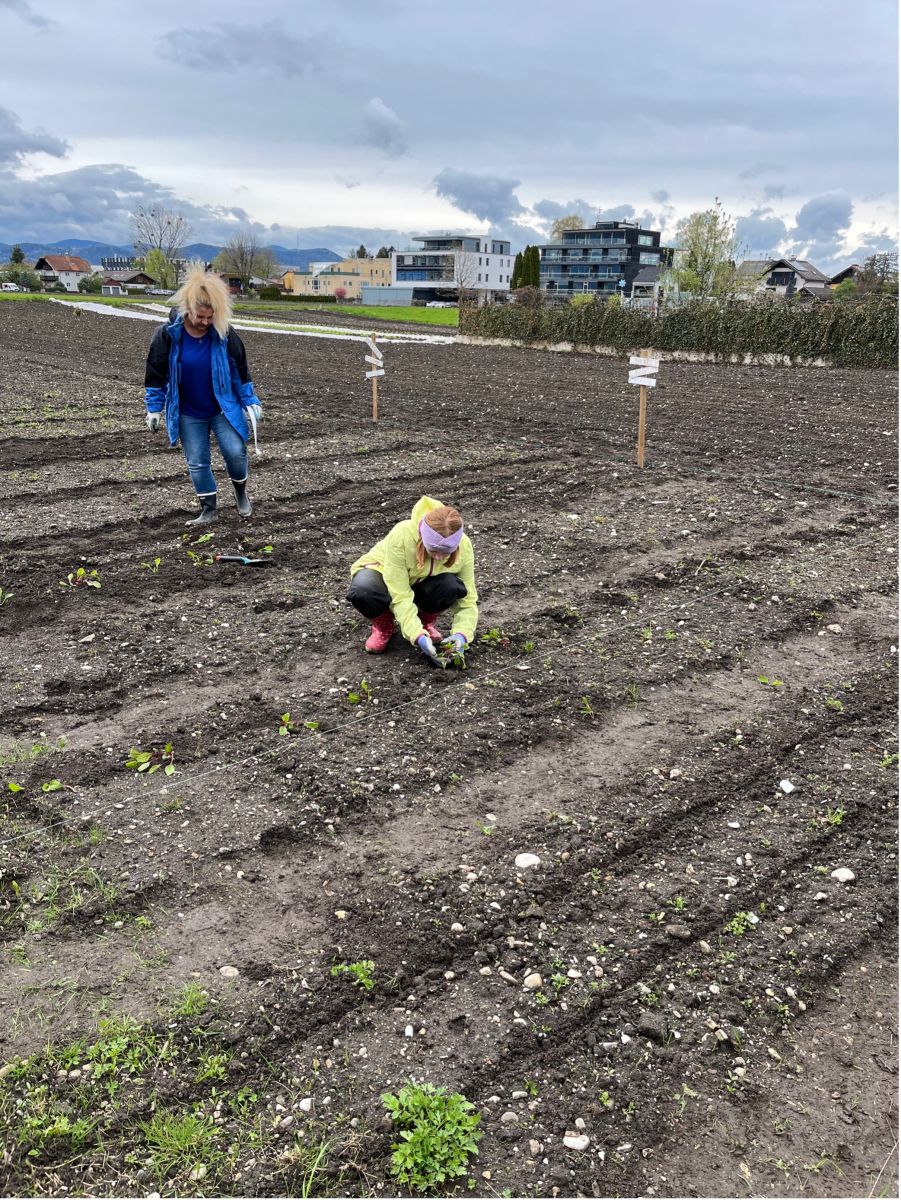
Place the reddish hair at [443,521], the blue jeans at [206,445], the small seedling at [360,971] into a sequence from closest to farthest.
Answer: the small seedling at [360,971]
the reddish hair at [443,521]
the blue jeans at [206,445]

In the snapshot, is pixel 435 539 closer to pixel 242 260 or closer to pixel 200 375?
pixel 200 375

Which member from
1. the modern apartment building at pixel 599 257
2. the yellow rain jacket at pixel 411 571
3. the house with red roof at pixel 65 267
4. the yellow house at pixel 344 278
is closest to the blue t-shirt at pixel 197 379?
the yellow rain jacket at pixel 411 571

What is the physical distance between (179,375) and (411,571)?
297 cm

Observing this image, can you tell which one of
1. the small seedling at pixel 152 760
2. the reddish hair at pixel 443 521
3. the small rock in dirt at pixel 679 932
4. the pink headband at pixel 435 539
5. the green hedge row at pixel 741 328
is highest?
the green hedge row at pixel 741 328

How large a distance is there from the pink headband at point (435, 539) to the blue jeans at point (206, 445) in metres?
2.98

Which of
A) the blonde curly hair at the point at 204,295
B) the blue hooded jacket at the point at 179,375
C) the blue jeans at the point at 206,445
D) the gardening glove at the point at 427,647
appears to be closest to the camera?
the gardening glove at the point at 427,647

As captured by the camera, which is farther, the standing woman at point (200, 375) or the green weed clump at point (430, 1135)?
the standing woman at point (200, 375)

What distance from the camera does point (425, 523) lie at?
443 centimetres

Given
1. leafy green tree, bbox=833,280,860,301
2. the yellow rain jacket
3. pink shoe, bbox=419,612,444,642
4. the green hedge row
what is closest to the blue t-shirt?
the yellow rain jacket

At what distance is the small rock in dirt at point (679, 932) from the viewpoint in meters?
3.04

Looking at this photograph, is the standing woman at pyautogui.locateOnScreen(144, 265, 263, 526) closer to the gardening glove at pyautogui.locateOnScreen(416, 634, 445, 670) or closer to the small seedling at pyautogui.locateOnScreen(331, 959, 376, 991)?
the gardening glove at pyautogui.locateOnScreen(416, 634, 445, 670)

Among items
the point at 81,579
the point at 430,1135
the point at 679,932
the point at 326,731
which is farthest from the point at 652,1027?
the point at 81,579

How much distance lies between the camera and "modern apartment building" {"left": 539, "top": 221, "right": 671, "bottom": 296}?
4072 inches

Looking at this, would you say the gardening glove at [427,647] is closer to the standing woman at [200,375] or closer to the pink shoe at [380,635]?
the pink shoe at [380,635]
